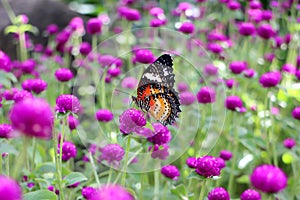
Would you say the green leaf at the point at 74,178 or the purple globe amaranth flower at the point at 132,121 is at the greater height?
the purple globe amaranth flower at the point at 132,121

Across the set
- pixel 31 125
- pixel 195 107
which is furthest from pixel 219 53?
pixel 31 125

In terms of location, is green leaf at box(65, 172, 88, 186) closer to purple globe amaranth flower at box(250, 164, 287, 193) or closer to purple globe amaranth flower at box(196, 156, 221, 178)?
purple globe amaranth flower at box(196, 156, 221, 178)

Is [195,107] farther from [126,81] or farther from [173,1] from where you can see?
[173,1]

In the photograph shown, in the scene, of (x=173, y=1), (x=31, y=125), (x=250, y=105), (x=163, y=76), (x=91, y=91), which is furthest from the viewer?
(x=173, y=1)

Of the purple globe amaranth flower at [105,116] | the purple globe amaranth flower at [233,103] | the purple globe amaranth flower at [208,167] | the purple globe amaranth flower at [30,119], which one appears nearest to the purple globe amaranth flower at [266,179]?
the purple globe amaranth flower at [208,167]

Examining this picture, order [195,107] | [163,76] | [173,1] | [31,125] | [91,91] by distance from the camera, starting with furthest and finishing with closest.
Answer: [173,1] < [91,91] < [195,107] < [163,76] < [31,125]

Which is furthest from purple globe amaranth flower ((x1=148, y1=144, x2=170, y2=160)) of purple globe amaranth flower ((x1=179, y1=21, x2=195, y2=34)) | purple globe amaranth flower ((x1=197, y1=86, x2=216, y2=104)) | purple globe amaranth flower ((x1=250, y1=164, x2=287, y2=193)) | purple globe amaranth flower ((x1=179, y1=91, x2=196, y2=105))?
purple globe amaranth flower ((x1=179, y1=21, x2=195, y2=34))

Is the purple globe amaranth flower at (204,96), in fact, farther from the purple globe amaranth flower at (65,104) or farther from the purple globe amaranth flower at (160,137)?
the purple globe amaranth flower at (65,104)

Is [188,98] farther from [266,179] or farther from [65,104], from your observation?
[266,179]
